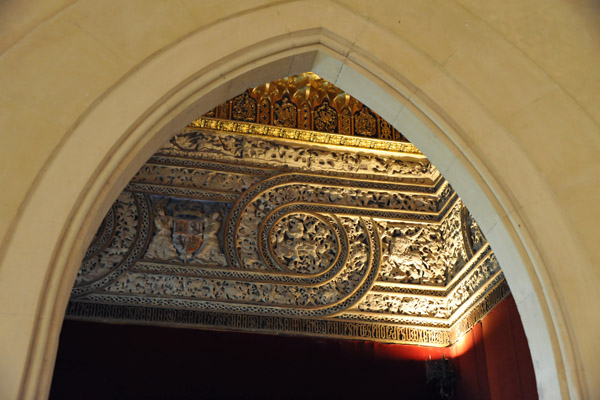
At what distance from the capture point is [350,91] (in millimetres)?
3605

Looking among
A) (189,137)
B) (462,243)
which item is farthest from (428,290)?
(189,137)

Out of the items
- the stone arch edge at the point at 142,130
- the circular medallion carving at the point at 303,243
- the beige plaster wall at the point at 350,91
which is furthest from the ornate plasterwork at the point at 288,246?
the stone arch edge at the point at 142,130

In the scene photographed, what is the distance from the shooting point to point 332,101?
6.40 m

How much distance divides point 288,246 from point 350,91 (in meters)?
2.52

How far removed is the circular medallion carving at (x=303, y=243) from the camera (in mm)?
5875

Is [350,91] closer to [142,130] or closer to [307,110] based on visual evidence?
[142,130]

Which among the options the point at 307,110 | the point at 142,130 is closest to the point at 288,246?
the point at 307,110

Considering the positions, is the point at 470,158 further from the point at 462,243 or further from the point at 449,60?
the point at 462,243

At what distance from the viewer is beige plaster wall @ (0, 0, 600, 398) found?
9.10 feet

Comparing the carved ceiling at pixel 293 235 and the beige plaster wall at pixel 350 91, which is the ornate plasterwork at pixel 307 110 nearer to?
the carved ceiling at pixel 293 235

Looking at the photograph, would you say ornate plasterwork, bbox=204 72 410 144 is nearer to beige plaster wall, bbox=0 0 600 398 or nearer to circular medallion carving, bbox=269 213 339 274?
circular medallion carving, bbox=269 213 339 274

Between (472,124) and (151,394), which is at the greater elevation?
(472,124)

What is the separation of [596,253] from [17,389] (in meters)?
2.38

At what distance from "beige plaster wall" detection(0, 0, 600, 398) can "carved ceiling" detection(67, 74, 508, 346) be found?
2245 mm
